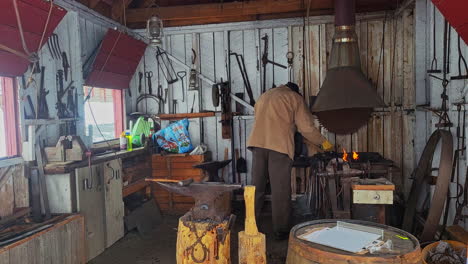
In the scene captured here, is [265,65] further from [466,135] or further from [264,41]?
[466,135]

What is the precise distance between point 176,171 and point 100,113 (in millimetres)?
1248

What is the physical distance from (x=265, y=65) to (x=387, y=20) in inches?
69.2

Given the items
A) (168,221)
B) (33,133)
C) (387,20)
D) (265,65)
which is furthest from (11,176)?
(387,20)

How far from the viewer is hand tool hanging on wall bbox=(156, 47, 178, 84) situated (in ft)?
18.6

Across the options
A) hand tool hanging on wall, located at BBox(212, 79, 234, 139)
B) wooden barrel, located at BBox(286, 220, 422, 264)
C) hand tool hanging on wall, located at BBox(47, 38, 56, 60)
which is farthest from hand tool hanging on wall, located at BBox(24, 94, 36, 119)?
wooden barrel, located at BBox(286, 220, 422, 264)

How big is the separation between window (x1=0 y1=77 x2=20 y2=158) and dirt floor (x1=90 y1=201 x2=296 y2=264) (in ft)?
4.25

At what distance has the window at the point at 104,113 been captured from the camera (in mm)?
4559

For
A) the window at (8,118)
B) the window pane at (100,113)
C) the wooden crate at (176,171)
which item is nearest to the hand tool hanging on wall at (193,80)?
the wooden crate at (176,171)

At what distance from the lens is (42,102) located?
143 inches

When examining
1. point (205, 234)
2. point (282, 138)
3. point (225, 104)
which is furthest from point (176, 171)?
point (205, 234)

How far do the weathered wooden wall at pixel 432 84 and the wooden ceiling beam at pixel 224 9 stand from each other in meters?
1.24

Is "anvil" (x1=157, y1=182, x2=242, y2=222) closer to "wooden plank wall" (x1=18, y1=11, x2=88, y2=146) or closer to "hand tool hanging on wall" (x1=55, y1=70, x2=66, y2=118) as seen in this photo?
"wooden plank wall" (x1=18, y1=11, x2=88, y2=146)

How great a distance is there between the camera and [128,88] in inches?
218

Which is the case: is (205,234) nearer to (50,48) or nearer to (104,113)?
(50,48)
